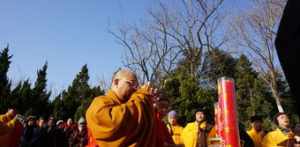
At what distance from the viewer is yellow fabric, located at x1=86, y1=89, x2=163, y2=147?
3109 millimetres

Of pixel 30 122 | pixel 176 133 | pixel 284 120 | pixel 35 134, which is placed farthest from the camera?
pixel 30 122

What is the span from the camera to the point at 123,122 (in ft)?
10.2

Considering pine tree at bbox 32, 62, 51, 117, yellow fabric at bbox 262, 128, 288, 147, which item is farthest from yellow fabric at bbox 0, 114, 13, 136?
pine tree at bbox 32, 62, 51, 117

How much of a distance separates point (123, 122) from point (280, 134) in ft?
13.3

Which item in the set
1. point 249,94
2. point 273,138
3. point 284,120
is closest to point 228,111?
point 284,120

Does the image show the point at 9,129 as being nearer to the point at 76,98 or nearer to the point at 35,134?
the point at 35,134

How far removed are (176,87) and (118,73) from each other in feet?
43.8

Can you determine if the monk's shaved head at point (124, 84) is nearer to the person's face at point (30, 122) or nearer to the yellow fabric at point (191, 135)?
the yellow fabric at point (191, 135)

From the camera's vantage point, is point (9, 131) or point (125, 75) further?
point (9, 131)

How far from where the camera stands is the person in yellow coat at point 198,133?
6.54 meters

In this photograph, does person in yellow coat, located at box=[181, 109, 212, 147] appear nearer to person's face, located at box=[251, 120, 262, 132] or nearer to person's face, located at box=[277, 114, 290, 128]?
person's face, located at box=[251, 120, 262, 132]

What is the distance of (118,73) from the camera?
11.8 ft

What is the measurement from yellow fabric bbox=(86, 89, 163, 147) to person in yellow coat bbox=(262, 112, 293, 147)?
311cm

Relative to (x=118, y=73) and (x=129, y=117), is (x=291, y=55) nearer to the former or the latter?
(x=129, y=117)
